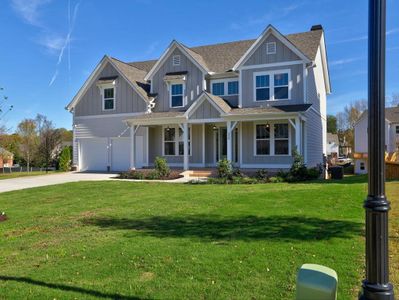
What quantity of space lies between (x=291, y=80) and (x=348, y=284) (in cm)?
1899

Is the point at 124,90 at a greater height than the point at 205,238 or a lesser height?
greater

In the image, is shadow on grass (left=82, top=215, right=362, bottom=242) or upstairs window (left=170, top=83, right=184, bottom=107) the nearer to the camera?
shadow on grass (left=82, top=215, right=362, bottom=242)

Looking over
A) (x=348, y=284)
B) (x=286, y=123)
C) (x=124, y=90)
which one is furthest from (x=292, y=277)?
(x=124, y=90)

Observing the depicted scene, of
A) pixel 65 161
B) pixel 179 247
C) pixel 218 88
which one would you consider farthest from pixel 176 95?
pixel 179 247

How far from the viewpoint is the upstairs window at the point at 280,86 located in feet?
74.1

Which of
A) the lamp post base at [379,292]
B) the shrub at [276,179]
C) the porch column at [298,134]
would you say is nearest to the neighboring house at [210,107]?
the porch column at [298,134]

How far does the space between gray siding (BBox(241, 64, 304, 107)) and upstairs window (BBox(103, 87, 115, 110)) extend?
963 centimetres

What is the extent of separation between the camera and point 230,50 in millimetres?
27266

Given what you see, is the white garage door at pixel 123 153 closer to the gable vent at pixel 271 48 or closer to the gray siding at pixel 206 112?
the gray siding at pixel 206 112

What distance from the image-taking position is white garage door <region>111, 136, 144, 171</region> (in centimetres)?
2659

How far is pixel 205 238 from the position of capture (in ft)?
22.6

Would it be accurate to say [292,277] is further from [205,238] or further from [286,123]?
[286,123]

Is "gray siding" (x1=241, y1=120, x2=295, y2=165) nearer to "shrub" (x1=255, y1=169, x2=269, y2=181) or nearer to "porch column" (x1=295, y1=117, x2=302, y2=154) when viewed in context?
"porch column" (x1=295, y1=117, x2=302, y2=154)

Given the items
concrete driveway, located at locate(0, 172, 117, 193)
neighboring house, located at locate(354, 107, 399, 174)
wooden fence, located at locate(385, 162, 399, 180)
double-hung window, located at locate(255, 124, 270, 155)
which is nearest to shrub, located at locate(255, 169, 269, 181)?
double-hung window, located at locate(255, 124, 270, 155)
